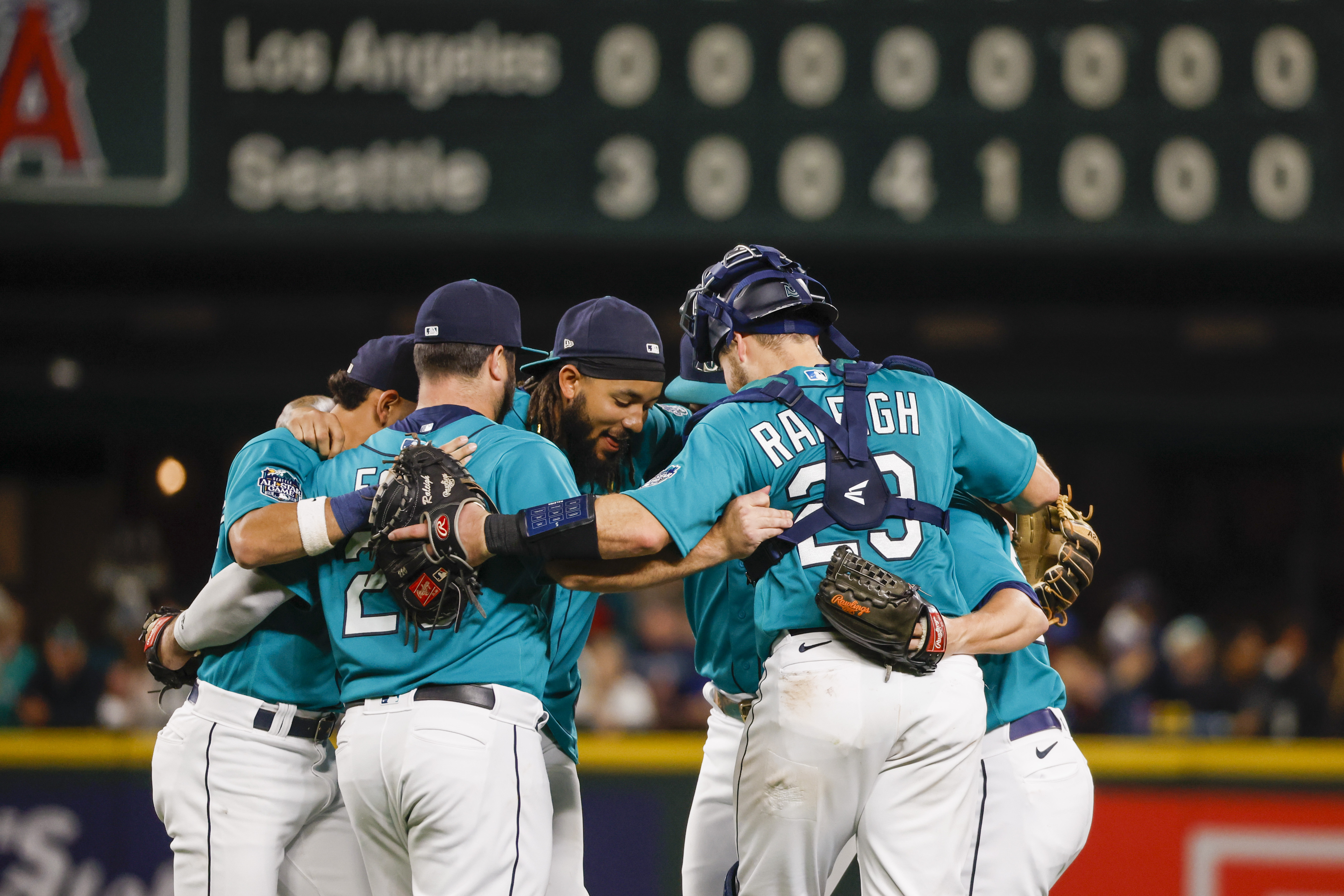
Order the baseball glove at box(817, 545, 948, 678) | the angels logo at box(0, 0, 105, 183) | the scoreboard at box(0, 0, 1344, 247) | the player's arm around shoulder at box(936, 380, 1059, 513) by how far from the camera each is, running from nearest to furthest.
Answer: the baseball glove at box(817, 545, 948, 678) → the player's arm around shoulder at box(936, 380, 1059, 513) → the angels logo at box(0, 0, 105, 183) → the scoreboard at box(0, 0, 1344, 247)

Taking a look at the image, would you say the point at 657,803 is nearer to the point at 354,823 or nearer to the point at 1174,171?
the point at 354,823

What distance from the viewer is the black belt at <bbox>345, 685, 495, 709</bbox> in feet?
8.30

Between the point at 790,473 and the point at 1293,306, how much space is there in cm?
643

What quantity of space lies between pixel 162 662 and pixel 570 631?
929 millimetres

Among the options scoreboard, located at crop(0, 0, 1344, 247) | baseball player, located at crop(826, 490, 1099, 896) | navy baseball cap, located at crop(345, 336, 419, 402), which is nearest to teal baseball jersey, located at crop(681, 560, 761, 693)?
baseball player, located at crop(826, 490, 1099, 896)

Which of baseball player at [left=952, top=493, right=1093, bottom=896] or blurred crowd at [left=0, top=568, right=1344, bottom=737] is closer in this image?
baseball player at [left=952, top=493, right=1093, bottom=896]

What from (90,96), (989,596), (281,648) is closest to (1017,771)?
(989,596)

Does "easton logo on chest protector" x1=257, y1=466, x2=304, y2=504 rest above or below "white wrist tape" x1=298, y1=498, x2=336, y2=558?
above

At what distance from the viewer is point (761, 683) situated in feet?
8.66

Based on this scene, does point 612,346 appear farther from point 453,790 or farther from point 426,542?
point 453,790

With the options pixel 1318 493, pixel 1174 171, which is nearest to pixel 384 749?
pixel 1174 171

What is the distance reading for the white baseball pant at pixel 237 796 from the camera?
9.30 ft

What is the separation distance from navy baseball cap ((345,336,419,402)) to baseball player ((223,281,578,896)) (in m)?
0.40

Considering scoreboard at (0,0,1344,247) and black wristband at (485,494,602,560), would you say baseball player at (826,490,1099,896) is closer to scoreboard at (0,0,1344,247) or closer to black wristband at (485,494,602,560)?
black wristband at (485,494,602,560)
